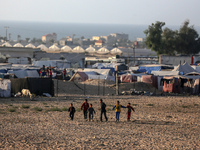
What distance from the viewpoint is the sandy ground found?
1253cm

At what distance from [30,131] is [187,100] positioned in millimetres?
12914

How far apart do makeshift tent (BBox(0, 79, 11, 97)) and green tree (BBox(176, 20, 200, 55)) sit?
44.3 metres

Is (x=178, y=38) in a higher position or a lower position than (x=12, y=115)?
higher

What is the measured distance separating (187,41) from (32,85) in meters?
44.6

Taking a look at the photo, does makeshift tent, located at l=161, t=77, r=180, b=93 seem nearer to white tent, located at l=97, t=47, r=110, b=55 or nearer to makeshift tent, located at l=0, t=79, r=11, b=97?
makeshift tent, located at l=0, t=79, r=11, b=97

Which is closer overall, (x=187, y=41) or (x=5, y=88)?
(x=5, y=88)

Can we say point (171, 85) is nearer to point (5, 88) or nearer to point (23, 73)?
point (23, 73)

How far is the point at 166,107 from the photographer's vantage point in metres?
21.5

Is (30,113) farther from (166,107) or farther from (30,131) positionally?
(166,107)

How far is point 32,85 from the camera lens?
23.8 meters

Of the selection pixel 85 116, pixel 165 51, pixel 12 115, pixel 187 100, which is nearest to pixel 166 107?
pixel 187 100

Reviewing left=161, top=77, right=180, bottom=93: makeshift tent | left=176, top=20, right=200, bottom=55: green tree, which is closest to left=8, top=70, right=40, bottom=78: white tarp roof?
left=161, top=77, right=180, bottom=93: makeshift tent

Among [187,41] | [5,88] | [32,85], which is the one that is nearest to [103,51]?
[187,41]

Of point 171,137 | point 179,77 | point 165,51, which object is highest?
point 165,51
